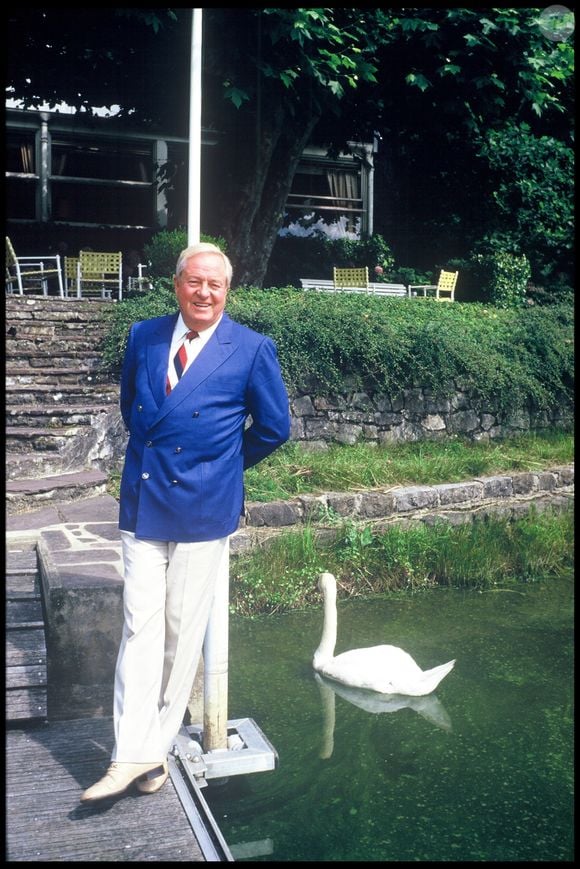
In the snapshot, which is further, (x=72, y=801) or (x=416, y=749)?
(x=416, y=749)

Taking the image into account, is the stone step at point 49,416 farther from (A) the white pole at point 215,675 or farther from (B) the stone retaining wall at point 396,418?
(A) the white pole at point 215,675

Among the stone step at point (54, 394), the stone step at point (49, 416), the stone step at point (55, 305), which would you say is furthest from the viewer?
the stone step at point (55, 305)

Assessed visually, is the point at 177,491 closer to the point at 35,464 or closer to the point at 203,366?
the point at 203,366

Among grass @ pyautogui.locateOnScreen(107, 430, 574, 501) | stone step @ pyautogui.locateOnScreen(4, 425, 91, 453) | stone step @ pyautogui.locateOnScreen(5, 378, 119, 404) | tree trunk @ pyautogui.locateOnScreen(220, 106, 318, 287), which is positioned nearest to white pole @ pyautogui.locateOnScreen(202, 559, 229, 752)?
grass @ pyautogui.locateOnScreen(107, 430, 574, 501)

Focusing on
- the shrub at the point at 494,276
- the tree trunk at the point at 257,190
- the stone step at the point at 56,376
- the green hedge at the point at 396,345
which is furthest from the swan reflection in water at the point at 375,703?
the shrub at the point at 494,276

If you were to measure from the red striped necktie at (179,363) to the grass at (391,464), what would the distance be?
176 inches

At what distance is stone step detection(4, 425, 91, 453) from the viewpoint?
26.4ft

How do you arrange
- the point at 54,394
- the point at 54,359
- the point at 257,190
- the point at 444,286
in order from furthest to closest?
the point at 444,286, the point at 257,190, the point at 54,359, the point at 54,394

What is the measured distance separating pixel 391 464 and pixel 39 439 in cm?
330

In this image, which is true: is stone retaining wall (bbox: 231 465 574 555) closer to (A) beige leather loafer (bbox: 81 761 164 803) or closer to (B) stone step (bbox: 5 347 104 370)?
(B) stone step (bbox: 5 347 104 370)

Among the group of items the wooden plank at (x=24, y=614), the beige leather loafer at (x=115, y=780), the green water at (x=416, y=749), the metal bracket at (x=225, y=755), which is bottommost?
the green water at (x=416, y=749)

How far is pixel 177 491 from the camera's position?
3316mm

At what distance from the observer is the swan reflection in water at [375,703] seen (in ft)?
16.3

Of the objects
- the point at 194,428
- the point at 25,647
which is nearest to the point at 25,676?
the point at 25,647
